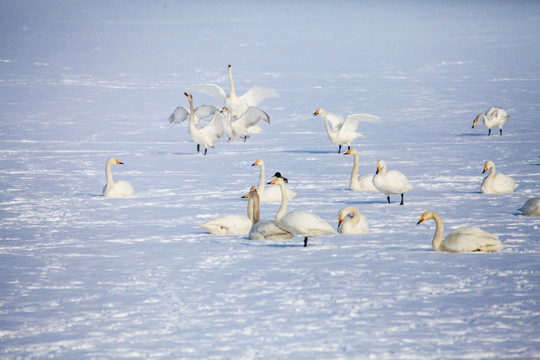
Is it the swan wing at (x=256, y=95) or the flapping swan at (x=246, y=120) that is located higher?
the swan wing at (x=256, y=95)

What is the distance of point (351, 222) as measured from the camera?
9.55 m

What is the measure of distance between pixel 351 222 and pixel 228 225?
4.35ft

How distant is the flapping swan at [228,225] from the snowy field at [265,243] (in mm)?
126

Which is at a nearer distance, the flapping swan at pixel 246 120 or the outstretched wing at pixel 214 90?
the flapping swan at pixel 246 120

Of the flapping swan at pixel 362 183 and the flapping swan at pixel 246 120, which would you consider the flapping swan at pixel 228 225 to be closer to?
the flapping swan at pixel 362 183

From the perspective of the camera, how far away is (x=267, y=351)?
6020 millimetres

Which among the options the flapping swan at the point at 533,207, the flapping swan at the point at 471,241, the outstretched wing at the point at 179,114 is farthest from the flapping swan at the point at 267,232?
the outstretched wing at the point at 179,114

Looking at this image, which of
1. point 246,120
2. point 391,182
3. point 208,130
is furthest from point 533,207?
point 246,120

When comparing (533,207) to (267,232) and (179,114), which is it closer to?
(267,232)

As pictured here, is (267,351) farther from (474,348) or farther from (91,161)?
(91,161)

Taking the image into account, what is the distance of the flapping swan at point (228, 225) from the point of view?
9.66 meters

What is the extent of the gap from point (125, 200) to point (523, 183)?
572 centimetres

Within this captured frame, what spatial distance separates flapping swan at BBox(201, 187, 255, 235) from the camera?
9.66m

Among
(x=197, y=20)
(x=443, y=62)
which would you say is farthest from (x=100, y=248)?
(x=197, y=20)
